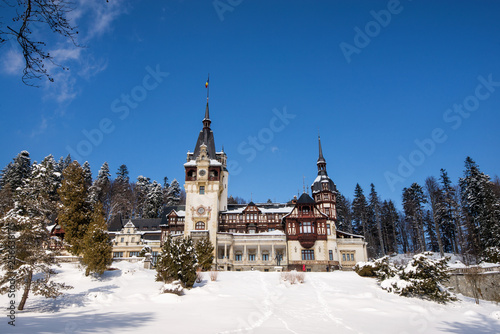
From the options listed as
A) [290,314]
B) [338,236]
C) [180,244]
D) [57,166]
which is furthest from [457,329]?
[57,166]

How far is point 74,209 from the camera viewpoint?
119 ft

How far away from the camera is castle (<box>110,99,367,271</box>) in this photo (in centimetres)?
4953

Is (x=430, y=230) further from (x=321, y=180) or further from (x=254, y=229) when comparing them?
(x=254, y=229)

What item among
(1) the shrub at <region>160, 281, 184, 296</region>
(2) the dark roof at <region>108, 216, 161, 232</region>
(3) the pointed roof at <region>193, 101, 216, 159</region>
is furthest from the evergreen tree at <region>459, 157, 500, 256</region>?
(2) the dark roof at <region>108, 216, 161, 232</region>

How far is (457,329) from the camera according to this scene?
1520cm

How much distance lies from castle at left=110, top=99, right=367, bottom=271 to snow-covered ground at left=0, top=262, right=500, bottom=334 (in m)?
21.0

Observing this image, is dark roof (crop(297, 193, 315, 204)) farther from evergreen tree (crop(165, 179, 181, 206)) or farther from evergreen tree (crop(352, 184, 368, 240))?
evergreen tree (crop(165, 179, 181, 206))

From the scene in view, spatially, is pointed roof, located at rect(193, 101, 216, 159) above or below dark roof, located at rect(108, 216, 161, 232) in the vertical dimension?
above

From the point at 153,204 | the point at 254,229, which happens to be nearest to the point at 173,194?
the point at 153,204

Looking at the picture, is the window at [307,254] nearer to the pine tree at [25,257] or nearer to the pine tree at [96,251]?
the pine tree at [96,251]

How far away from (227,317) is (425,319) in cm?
1119

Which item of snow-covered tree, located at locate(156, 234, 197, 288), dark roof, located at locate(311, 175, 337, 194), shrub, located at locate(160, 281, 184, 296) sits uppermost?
dark roof, located at locate(311, 175, 337, 194)

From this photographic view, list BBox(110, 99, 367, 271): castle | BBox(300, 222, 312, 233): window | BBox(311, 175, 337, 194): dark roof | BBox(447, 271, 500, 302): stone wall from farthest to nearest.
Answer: BBox(311, 175, 337, 194): dark roof → BBox(300, 222, 312, 233): window → BBox(110, 99, 367, 271): castle → BBox(447, 271, 500, 302): stone wall

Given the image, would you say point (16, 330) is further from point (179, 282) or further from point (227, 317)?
point (179, 282)
